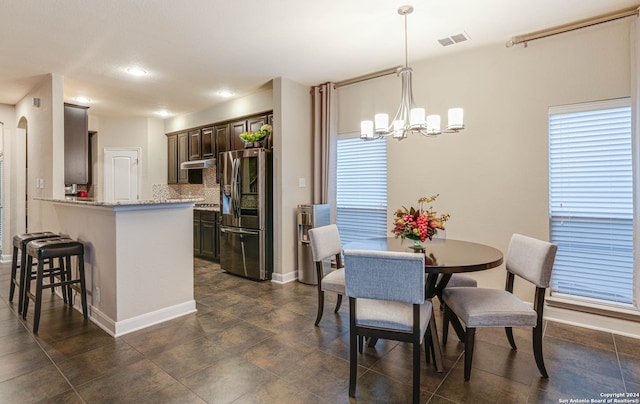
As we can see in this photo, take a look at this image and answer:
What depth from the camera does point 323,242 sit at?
3152 millimetres

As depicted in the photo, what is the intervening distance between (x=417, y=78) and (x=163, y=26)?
270 centimetres

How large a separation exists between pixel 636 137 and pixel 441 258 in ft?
6.56

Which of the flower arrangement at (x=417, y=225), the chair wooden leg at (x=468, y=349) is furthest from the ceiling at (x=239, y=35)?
the chair wooden leg at (x=468, y=349)

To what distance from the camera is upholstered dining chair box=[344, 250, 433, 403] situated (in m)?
1.86

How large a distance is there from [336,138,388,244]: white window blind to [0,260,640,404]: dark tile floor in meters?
1.52

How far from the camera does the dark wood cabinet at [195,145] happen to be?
626cm

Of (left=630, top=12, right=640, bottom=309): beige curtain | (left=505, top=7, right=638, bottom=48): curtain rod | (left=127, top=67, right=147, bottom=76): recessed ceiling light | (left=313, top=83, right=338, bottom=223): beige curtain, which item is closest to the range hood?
(left=127, top=67, right=147, bottom=76): recessed ceiling light

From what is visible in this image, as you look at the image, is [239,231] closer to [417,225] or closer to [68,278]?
[68,278]

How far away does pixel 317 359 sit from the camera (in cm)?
246

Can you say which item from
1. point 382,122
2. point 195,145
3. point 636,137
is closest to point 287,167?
→ point 382,122

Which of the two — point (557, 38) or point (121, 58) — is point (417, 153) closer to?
point (557, 38)

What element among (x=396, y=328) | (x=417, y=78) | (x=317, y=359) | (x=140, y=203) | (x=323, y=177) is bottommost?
(x=317, y=359)

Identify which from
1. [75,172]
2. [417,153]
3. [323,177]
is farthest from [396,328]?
[75,172]

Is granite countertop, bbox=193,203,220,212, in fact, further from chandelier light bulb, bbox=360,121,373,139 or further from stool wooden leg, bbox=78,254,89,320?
chandelier light bulb, bbox=360,121,373,139
